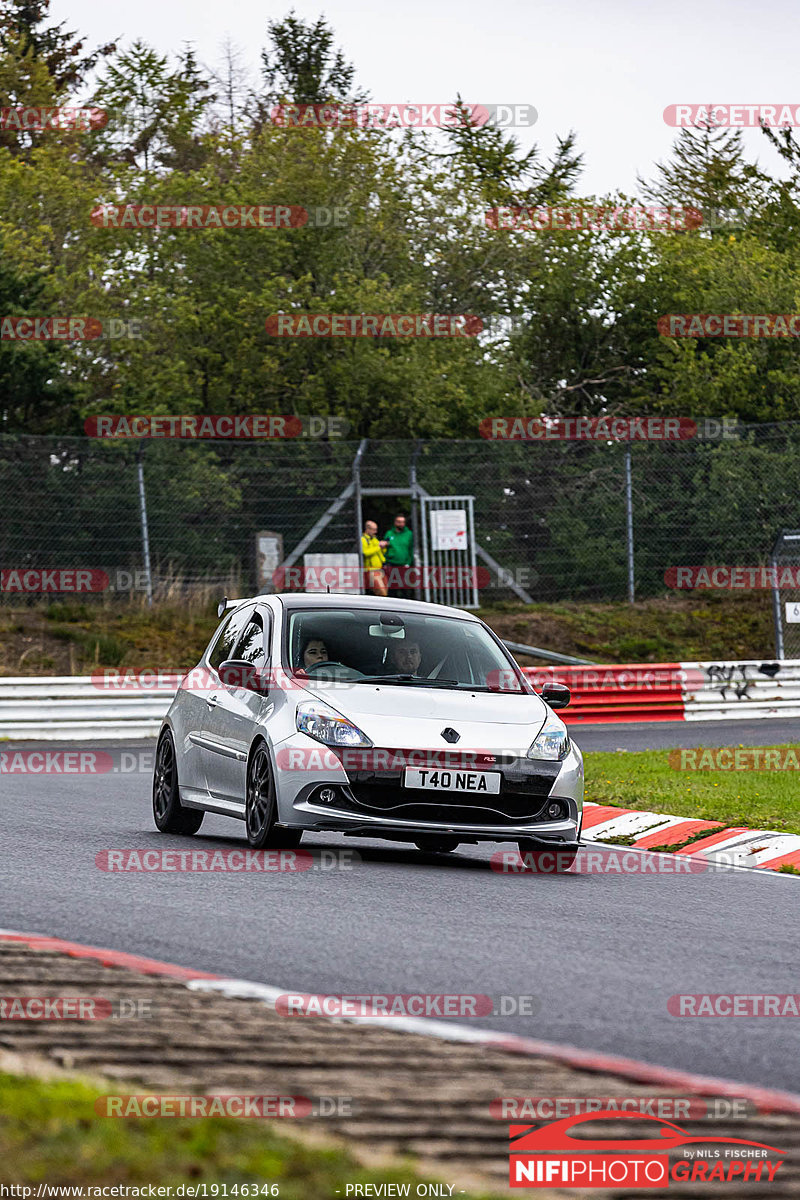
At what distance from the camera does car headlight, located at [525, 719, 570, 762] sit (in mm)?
10523

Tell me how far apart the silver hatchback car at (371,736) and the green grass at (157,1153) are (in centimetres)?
596

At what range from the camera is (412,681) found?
1107cm

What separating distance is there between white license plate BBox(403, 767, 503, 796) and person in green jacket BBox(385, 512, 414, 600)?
16.2 m

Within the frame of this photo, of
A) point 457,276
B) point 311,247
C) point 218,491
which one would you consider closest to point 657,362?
point 457,276

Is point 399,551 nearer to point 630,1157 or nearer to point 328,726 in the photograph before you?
point 328,726

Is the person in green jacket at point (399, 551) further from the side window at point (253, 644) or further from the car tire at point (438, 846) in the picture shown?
the car tire at point (438, 846)

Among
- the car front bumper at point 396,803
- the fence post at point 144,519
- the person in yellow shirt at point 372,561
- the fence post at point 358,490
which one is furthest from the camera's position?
the fence post at point 358,490

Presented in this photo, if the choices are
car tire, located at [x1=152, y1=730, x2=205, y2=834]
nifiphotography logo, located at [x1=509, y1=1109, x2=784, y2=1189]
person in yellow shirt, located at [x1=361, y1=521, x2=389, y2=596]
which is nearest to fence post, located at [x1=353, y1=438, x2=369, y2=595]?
person in yellow shirt, located at [x1=361, y1=521, x2=389, y2=596]

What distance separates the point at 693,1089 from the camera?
4832 millimetres

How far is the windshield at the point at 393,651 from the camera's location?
11.1m

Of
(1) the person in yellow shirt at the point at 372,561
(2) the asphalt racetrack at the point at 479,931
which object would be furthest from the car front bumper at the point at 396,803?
(1) the person in yellow shirt at the point at 372,561

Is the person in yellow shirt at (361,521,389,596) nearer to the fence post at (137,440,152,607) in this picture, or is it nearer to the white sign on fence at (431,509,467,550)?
the white sign on fence at (431,509,467,550)

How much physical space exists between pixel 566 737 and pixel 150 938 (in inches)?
168

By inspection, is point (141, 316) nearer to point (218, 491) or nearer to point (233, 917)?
point (218, 491)
